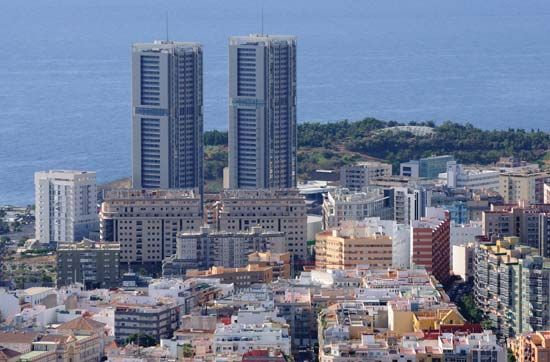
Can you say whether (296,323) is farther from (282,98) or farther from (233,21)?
(233,21)

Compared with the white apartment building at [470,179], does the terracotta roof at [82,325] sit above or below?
below

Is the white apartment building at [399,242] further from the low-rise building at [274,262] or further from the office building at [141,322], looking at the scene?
the office building at [141,322]

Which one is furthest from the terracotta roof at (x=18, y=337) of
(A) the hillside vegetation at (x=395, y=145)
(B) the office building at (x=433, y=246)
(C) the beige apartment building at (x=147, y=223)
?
(A) the hillside vegetation at (x=395, y=145)

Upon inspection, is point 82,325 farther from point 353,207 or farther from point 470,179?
point 470,179

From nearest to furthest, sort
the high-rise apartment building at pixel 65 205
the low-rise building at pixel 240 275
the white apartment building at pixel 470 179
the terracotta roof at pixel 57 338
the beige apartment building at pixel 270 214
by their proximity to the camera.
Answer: the terracotta roof at pixel 57 338 → the low-rise building at pixel 240 275 → the beige apartment building at pixel 270 214 → the high-rise apartment building at pixel 65 205 → the white apartment building at pixel 470 179

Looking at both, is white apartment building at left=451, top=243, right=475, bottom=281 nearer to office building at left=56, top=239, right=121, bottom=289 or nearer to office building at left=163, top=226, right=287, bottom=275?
office building at left=163, top=226, right=287, bottom=275

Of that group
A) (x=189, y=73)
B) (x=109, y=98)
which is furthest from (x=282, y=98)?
(x=109, y=98)
